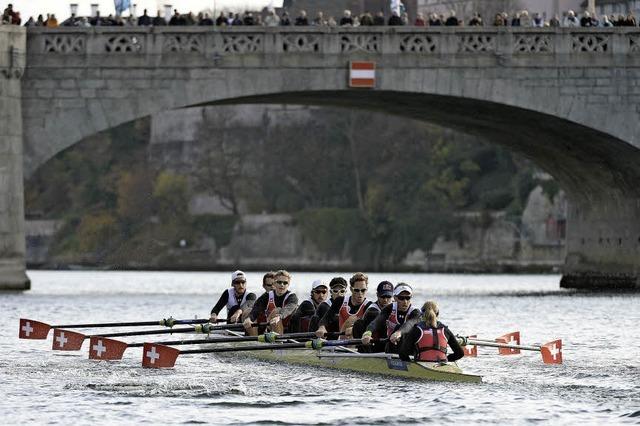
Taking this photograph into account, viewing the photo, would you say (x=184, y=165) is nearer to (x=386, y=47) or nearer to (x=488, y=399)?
(x=386, y=47)

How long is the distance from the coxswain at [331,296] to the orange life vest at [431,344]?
3.64 m

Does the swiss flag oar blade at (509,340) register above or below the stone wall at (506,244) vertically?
below

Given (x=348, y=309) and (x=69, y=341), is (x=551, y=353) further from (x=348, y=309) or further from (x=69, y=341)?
(x=69, y=341)

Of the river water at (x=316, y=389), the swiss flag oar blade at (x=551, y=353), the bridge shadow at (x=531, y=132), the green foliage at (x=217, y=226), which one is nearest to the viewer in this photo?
the river water at (x=316, y=389)

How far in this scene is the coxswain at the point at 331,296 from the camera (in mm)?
31359

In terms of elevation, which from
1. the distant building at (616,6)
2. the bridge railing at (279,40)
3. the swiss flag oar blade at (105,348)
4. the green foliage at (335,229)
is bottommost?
the swiss flag oar blade at (105,348)

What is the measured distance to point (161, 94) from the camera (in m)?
52.2

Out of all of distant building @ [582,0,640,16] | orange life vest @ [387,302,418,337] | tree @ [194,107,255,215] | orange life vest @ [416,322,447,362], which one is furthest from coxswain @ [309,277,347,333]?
tree @ [194,107,255,215]

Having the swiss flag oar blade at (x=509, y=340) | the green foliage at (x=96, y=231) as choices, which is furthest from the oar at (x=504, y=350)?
the green foliage at (x=96, y=231)

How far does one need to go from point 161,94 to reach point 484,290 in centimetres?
2056

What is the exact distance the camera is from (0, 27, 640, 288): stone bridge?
51.7 meters

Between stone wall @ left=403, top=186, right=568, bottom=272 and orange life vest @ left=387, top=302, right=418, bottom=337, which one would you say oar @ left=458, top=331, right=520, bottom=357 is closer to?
orange life vest @ left=387, top=302, right=418, bottom=337

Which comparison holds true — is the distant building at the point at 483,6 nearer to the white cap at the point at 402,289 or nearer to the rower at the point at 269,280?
the rower at the point at 269,280

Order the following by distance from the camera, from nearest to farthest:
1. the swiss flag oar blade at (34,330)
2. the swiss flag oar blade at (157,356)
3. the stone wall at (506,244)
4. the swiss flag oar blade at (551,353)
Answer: the swiss flag oar blade at (157,356) → the swiss flag oar blade at (551,353) → the swiss flag oar blade at (34,330) → the stone wall at (506,244)
